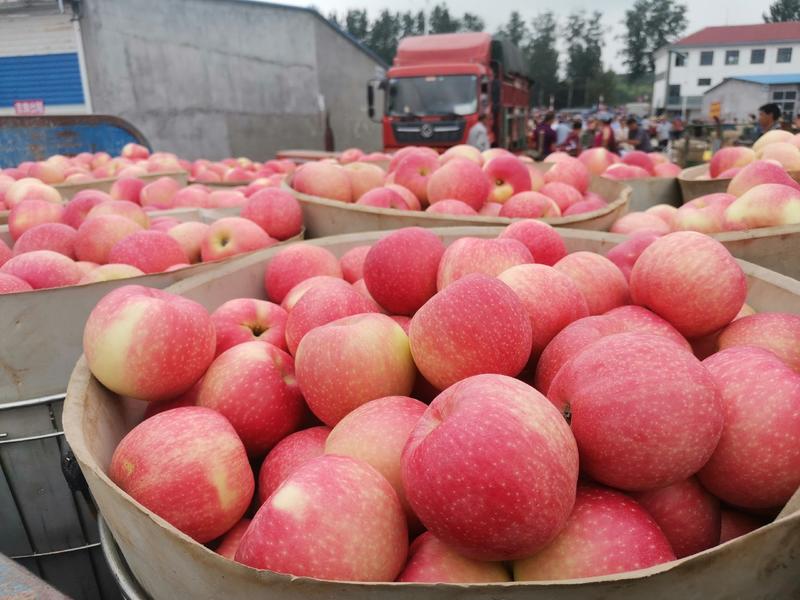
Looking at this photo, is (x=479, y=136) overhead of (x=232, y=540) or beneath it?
overhead

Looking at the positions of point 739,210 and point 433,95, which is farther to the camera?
point 433,95

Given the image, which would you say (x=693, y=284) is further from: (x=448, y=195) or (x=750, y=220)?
(x=448, y=195)

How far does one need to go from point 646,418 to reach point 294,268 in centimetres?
126

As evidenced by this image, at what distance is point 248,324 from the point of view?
1.58m

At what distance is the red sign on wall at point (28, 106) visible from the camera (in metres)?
9.94

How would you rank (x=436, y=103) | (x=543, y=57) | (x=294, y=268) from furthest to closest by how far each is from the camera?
1. (x=543, y=57)
2. (x=436, y=103)
3. (x=294, y=268)

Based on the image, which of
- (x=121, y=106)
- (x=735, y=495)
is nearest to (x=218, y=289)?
(x=735, y=495)

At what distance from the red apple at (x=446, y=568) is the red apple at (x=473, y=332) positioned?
0.35m

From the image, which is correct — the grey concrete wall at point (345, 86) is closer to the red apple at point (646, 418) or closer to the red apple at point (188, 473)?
the red apple at point (188, 473)

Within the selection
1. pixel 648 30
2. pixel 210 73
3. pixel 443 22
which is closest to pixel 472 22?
pixel 443 22

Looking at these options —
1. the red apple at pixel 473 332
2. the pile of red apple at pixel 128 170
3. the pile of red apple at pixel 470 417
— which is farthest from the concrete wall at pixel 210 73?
the red apple at pixel 473 332

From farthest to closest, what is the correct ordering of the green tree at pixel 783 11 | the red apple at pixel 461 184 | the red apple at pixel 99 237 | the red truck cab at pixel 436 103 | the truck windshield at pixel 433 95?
the green tree at pixel 783 11 < the truck windshield at pixel 433 95 < the red truck cab at pixel 436 103 < the red apple at pixel 461 184 < the red apple at pixel 99 237

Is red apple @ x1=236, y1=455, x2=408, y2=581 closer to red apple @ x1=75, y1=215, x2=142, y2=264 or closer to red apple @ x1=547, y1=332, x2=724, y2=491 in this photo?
red apple @ x1=547, y1=332, x2=724, y2=491

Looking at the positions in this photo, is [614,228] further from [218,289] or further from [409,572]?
[409,572]
